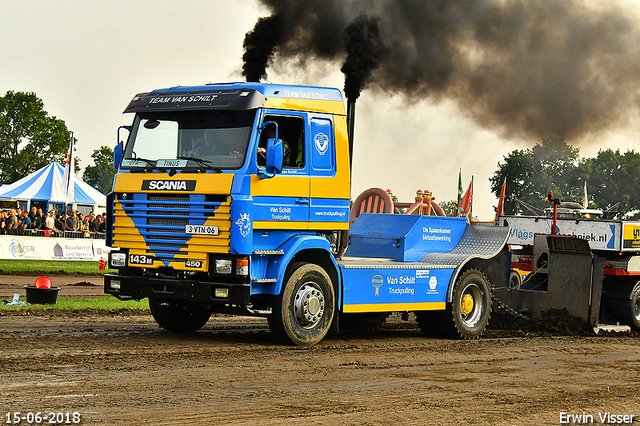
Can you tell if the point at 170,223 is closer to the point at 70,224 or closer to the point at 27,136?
the point at 70,224

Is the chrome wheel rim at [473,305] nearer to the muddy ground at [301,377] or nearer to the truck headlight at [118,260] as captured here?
the muddy ground at [301,377]

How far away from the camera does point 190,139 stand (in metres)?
10.3

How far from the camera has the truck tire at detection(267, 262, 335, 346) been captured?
33.3 ft

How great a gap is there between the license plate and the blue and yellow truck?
0.05 feet

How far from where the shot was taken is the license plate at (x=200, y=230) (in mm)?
9719

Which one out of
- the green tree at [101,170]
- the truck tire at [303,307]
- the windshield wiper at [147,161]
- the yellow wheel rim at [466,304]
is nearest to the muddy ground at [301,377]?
the truck tire at [303,307]

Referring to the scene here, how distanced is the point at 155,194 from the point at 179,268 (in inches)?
40.3

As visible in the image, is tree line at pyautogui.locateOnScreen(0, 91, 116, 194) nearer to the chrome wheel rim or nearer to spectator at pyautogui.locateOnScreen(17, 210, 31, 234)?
spectator at pyautogui.locateOnScreen(17, 210, 31, 234)

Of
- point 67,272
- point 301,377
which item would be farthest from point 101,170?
point 301,377

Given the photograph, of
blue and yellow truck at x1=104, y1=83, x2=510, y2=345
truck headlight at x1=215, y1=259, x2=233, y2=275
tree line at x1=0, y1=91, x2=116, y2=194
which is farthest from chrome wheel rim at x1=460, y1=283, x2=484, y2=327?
tree line at x1=0, y1=91, x2=116, y2=194

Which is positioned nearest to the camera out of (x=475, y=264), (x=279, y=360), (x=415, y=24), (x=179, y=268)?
(x=279, y=360)

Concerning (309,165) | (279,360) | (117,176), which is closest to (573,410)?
(279,360)

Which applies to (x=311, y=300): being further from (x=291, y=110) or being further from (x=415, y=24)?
(x=415, y=24)

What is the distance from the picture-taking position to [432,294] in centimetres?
1222
